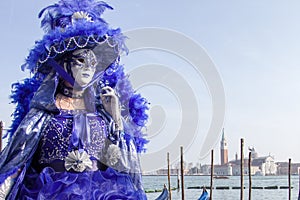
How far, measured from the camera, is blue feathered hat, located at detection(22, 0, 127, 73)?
2.28 meters

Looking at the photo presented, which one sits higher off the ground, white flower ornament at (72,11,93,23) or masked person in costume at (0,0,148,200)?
white flower ornament at (72,11,93,23)

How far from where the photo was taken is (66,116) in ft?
7.51

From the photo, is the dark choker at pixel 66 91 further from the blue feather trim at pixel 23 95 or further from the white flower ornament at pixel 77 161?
the white flower ornament at pixel 77 161

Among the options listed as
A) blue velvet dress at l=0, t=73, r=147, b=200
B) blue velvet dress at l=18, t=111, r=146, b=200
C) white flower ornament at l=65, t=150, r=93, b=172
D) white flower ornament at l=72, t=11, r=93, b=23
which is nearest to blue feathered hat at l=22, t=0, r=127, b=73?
white flower ornament at l=72, t=11, r=93, b=23

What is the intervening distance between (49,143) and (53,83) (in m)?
0.30

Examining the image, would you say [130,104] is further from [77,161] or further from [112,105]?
[77,161]

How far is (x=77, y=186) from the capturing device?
2059 millimetres

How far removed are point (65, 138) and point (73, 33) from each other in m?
0.51

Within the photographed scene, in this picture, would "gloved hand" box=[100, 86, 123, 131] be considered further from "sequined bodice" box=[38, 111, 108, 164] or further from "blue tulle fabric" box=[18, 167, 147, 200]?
"blue tulle fabric" box=[18, 167, 147, 200]

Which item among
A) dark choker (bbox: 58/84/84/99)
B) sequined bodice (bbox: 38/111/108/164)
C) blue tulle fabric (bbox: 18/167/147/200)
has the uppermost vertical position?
dark choker (bbox: 58/84/84/99)

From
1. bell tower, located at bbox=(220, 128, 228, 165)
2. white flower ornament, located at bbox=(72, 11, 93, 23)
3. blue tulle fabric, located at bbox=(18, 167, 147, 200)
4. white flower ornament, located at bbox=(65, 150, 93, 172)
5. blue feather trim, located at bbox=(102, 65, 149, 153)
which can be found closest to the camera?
blue tulle fabric, located at bbox=(18, 167, 147, 200)

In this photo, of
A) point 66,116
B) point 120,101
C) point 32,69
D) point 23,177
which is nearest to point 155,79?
point 120,101

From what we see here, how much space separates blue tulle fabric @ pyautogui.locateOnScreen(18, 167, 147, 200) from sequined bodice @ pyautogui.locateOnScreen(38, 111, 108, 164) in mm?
85

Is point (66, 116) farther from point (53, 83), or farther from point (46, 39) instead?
point (46, 39)
